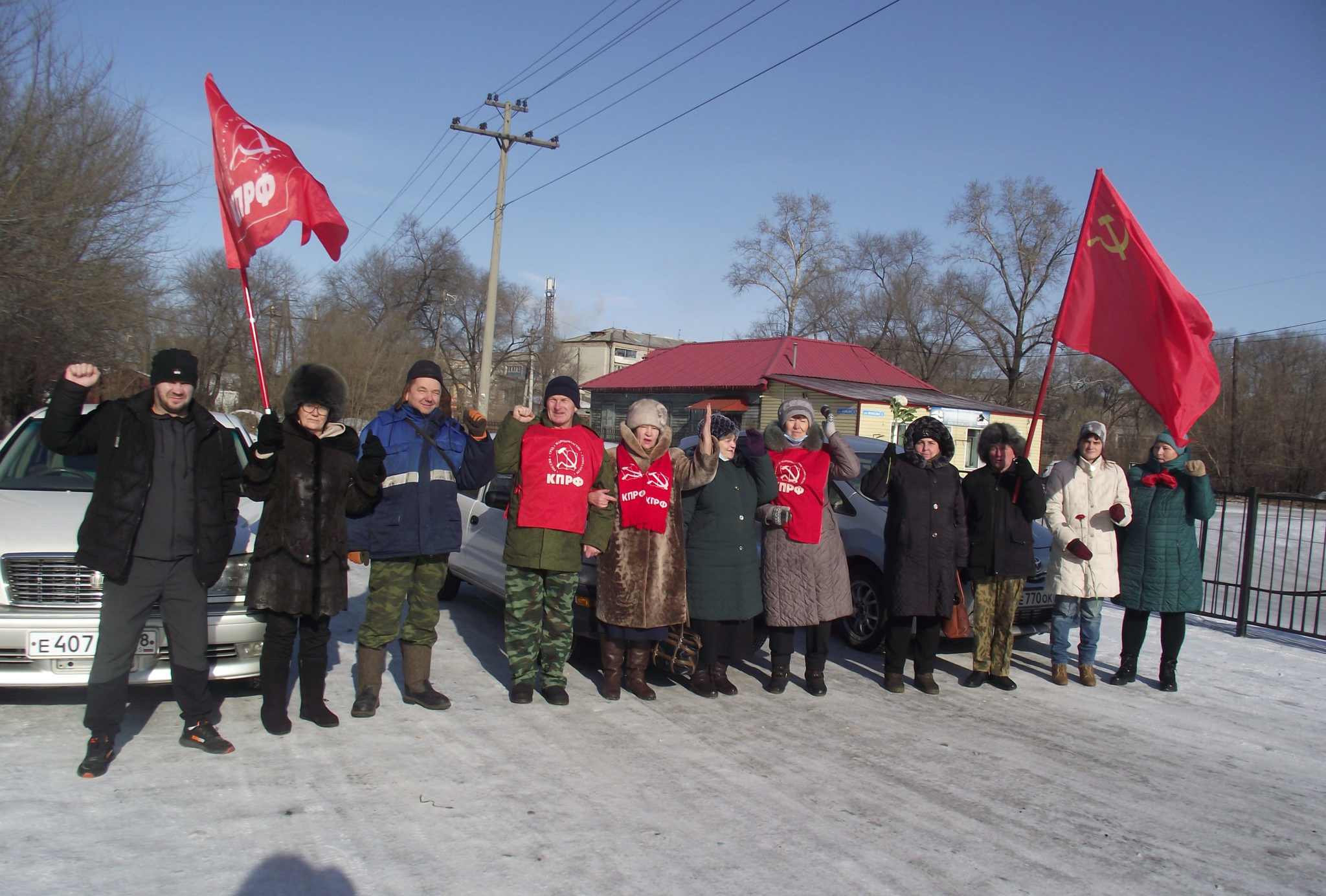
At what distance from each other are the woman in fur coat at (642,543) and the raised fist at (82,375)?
257cm

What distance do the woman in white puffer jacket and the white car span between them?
17.1ft

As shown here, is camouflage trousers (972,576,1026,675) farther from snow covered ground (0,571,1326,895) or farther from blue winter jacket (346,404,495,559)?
blue winter jacket (346,404,495,559)

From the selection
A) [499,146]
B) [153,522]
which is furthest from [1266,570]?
[499,146]

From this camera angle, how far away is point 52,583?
4.13m

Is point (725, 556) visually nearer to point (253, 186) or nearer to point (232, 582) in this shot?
point (232, 582)

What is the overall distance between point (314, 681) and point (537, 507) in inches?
58.7

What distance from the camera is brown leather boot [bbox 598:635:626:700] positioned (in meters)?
5.31

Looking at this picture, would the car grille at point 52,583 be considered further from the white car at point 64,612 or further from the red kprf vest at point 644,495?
the red kprf vest at point 644,495

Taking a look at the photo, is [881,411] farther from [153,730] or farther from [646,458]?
[153,730]

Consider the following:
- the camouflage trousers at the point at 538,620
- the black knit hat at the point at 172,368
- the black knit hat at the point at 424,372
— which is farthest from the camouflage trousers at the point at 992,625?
the black knit hat at the point at 172,368

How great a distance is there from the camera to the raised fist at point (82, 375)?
3613mm

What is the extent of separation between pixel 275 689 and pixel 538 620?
148 centimetres

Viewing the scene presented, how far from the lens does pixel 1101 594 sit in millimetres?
6043

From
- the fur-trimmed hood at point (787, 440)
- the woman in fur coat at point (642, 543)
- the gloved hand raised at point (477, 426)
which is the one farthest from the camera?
the fur-trimmed hood at point (787, 440)
